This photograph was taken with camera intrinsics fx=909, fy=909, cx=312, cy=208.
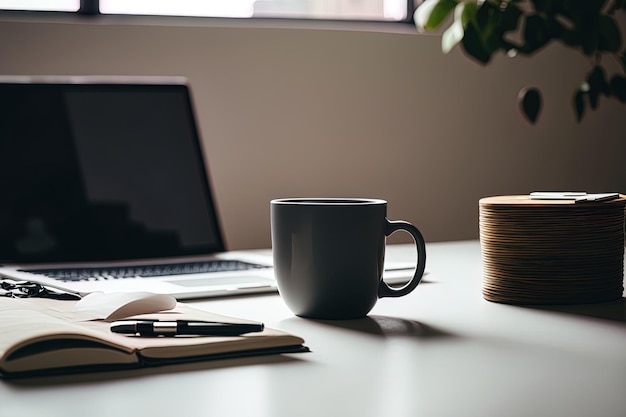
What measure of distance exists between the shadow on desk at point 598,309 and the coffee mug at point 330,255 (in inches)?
7.1

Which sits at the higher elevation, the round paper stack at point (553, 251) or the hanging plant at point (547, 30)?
the hanging plant at point (547, 30)

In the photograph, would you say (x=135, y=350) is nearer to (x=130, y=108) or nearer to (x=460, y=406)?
(x=460, y=406)

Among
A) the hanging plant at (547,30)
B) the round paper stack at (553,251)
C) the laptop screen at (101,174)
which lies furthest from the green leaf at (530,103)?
the laptop screen at (101,174)

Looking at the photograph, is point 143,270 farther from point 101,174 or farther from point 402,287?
point 402,287

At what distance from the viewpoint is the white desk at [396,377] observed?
1.70 feet

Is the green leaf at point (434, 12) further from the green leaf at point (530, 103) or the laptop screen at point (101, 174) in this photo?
A: the laptop screen at point (101, 174)

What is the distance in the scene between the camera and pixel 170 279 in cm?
107

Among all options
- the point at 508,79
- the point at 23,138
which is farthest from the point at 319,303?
the point at 508,79

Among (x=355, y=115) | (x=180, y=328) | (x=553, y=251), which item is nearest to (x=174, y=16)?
(x=355, y=115)

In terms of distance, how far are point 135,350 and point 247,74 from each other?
1301mm

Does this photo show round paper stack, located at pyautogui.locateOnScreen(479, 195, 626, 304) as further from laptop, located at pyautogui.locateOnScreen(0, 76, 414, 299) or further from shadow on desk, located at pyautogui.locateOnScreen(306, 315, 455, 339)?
laptop, located at pyautogui.locateOnScreen(0, 76, 414, 299)

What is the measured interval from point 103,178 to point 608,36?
3.06ft

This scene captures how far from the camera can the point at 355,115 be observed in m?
1.99

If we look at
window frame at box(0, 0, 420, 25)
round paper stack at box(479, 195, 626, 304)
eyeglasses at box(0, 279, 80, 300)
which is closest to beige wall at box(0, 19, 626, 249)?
window frame at box(0, 0, 420, 25)
